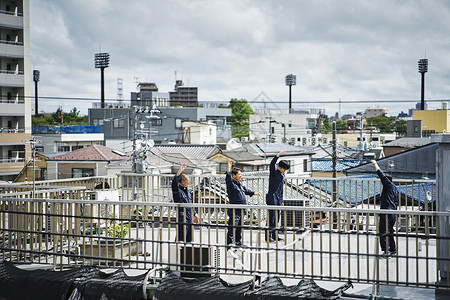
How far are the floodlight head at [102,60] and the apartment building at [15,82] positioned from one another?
64042 millimetres

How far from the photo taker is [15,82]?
198 feet

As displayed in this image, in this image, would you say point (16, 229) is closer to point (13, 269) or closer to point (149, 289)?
point (13, 269)

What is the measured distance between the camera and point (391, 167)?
30609 mm

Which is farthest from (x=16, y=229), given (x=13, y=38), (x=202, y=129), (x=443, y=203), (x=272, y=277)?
(x=202, y=129)

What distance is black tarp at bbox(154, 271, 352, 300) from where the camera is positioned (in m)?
7.98

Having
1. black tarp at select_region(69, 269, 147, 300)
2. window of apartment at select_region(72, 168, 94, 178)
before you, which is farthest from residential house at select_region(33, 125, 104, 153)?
black tarp at select_region(69, 269, 147, 300)

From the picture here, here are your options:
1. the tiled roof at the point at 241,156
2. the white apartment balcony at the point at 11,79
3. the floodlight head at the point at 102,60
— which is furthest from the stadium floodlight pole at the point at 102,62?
the tiled roof at the point at 241,156

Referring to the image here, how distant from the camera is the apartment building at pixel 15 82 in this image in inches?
2324

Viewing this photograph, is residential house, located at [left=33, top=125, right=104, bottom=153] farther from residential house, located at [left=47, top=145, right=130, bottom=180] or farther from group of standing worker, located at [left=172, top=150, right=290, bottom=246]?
group of standing worker, located at [left=172, top=150, right=290, bottom=246]

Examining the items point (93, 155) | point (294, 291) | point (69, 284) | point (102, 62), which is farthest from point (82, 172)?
point (102, 62)

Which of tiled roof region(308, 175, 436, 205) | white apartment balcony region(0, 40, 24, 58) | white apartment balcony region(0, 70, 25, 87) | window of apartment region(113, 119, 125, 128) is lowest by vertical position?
tiled roof region(308, 175, 436, 205)

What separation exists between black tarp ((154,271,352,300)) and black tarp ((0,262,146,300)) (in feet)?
1.54

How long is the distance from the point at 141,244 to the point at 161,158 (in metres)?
33.3

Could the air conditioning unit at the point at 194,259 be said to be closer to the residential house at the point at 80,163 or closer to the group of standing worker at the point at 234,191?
the group of standing worker at the point at 234,191
